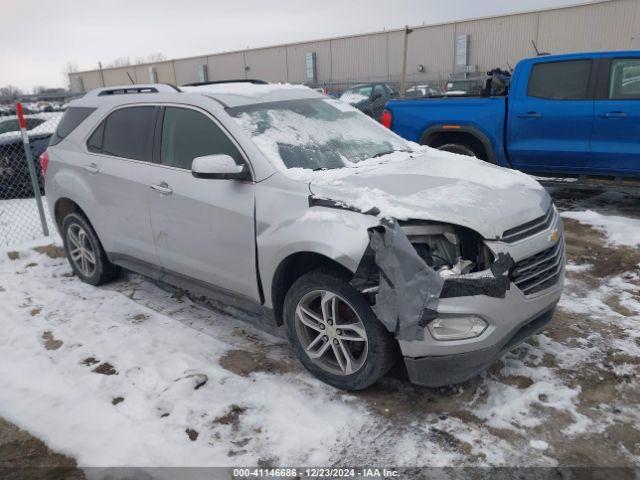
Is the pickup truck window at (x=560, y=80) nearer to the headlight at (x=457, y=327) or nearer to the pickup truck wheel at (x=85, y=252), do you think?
the headlight at (x=457, y=327)

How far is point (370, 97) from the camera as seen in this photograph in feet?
57.6

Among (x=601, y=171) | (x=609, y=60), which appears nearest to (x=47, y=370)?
(x=601, y=171)

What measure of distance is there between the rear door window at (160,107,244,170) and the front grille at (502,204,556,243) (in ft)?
5.86

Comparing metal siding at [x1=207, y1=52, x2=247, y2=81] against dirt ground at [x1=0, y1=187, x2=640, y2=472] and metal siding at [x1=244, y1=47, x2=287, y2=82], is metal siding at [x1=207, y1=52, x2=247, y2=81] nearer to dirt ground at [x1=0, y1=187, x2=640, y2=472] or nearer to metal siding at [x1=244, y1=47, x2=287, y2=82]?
metal siding at [x1=244, y1=47, x2=287, y2=82]

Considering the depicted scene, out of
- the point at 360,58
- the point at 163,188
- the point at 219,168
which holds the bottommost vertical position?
the point at 163,188

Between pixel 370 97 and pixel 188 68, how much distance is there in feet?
125

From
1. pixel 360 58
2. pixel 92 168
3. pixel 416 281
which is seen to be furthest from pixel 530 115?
pixel 360 58

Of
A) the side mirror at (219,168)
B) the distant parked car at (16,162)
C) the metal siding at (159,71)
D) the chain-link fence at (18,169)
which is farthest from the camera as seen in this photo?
the metal siding at (159,71)

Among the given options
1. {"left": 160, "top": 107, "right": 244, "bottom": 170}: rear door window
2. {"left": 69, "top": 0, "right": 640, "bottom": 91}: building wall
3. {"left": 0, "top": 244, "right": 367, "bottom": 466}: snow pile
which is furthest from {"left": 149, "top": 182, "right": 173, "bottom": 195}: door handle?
{"left": 69, "top": 0, "right": 640, "bottom": 91}: building wall

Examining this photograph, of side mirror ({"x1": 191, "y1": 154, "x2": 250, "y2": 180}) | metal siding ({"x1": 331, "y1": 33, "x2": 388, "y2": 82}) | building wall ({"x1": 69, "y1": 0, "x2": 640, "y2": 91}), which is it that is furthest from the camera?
metal siding ({"x1": 331, "y1": 33, "x2": 388, "y2": 82})

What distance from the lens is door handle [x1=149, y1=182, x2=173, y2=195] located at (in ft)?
A: 12.7

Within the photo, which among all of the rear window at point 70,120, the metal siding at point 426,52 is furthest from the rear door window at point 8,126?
the metal siding at point 426,52

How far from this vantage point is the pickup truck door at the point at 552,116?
6.41 metres

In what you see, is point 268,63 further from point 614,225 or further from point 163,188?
point 163,188
